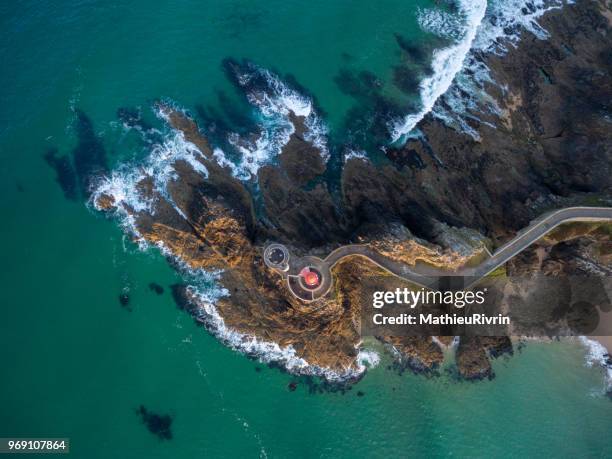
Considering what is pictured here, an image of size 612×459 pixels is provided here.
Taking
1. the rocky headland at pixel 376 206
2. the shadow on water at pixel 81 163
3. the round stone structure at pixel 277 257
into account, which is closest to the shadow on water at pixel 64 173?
the shadow on water at pixel 81 163

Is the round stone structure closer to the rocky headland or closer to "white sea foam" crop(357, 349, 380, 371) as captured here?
the rocky headland

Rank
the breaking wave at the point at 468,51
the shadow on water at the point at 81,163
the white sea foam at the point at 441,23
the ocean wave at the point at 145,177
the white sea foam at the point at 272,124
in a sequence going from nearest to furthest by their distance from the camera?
the ocean wave at the point at 145,177 < the shadow on water at the point at 81,163 < the white sea foam at the point at 272,124 < the breaking wave at the point at 468,51 < the white sea foam at the point at 441,23

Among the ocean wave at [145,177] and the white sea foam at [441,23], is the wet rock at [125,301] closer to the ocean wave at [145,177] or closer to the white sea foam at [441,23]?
the ocean wave at [145,177]

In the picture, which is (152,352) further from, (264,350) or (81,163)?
(81,163)

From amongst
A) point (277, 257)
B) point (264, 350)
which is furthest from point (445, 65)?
point (264, 350)

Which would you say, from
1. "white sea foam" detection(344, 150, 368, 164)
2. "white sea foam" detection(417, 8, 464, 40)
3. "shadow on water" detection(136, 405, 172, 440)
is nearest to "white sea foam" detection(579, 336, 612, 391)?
"white sea foam" detection(344, 150, 368, 164)

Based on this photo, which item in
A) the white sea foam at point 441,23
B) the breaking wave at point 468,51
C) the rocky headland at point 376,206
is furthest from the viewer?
the white sea foam at point 441,23
